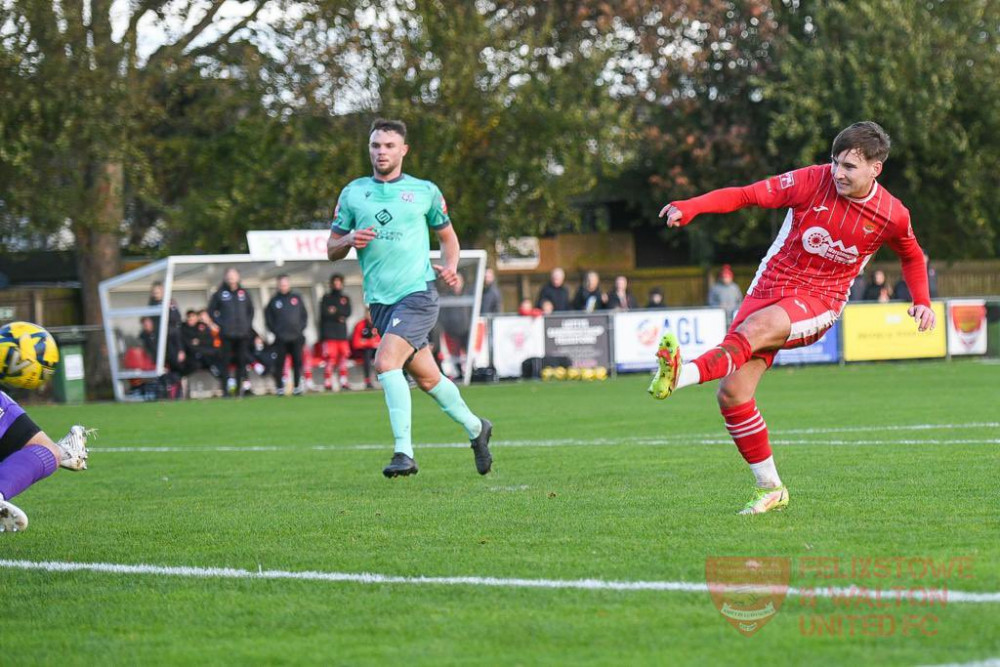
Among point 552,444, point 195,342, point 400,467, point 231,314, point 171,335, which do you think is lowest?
point 552,444

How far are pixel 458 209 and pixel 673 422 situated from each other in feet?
57.1

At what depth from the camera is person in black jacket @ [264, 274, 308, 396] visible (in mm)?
23734

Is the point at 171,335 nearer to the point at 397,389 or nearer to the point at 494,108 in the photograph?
the point at 494,108

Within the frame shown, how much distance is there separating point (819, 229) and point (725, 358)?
34.2 inches

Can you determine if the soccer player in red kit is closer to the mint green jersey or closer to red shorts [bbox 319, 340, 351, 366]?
the mint green jersey

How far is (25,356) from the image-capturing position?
692 cm

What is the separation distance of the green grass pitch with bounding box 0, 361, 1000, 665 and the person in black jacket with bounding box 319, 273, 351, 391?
11438 millimetres

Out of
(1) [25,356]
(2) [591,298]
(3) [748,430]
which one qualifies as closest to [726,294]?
(2) [591,298]

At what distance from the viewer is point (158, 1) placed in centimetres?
2820

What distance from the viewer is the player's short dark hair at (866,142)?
708 cm

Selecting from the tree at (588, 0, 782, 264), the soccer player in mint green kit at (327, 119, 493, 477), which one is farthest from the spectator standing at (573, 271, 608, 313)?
the soccer player in mint green kit at (327, 119, 493, 477)

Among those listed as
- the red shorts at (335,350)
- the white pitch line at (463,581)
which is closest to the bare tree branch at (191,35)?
the red shorts at (335,350)

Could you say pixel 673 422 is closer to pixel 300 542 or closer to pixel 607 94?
pixel 300 542

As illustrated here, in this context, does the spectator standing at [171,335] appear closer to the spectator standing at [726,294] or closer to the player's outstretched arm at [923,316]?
the spectator standing at [726,294]
